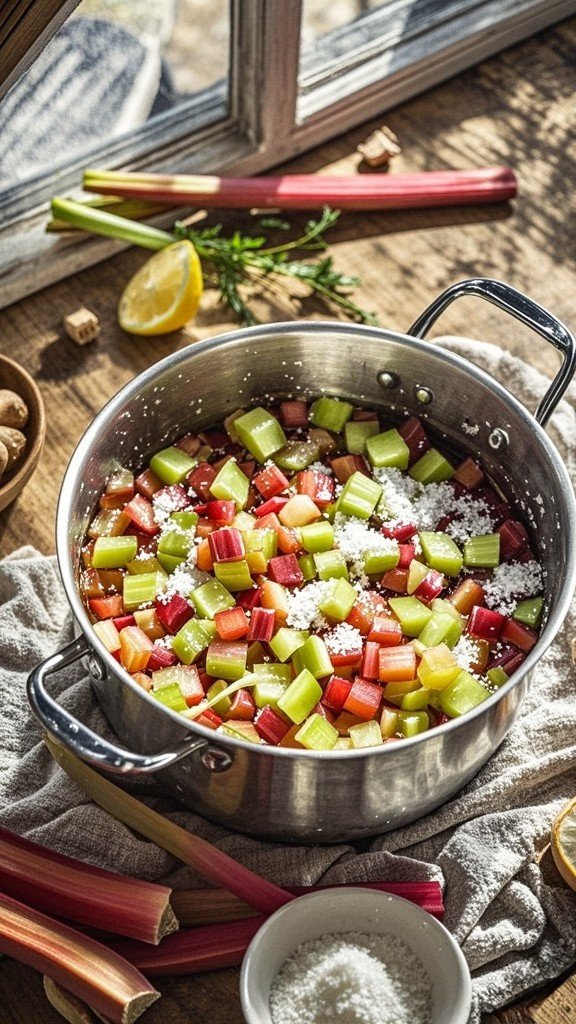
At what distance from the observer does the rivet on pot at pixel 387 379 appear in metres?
1.91

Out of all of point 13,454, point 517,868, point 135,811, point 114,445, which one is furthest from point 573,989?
point 13,454

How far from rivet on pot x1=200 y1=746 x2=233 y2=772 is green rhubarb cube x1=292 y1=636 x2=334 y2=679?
0.85ft

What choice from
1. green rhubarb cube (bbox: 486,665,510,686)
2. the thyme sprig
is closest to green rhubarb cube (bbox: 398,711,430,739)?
green rhubarb cube (bbox: 486,665,510,686)

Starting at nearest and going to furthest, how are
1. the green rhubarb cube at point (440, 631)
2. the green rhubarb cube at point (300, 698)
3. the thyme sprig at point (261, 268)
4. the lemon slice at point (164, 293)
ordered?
1. the green rhubarb cube at point (300, 698)
2. the green rhubarb cube at point (440, 631)
3. the lemon slice at point (164, 293)
4. the thyme sprig at point (261, 268)

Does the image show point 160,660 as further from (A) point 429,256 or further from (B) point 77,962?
(A) point 429,256

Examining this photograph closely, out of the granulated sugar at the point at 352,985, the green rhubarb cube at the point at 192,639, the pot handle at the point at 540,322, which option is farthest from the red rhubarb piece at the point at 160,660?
the pot handle at the point at 540,322

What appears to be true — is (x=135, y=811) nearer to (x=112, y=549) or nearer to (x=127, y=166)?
(x=112, y=549)

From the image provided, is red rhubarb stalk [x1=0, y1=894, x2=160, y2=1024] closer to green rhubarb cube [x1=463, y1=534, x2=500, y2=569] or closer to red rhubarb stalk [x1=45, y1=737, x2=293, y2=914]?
red rhubarb stalk [x1=45, y1=737, x2=293, y2=914]

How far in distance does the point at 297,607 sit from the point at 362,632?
10 centimetres

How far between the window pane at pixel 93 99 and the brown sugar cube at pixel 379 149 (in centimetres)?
34

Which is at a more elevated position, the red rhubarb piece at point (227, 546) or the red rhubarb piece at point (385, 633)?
the red rhubarb piece at point (227, 546)

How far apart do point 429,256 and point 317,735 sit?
51.4 inches

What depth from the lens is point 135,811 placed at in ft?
5.23

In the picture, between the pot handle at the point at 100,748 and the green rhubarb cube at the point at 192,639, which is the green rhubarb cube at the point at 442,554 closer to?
the green rhubarb cube at the point at 192,639
